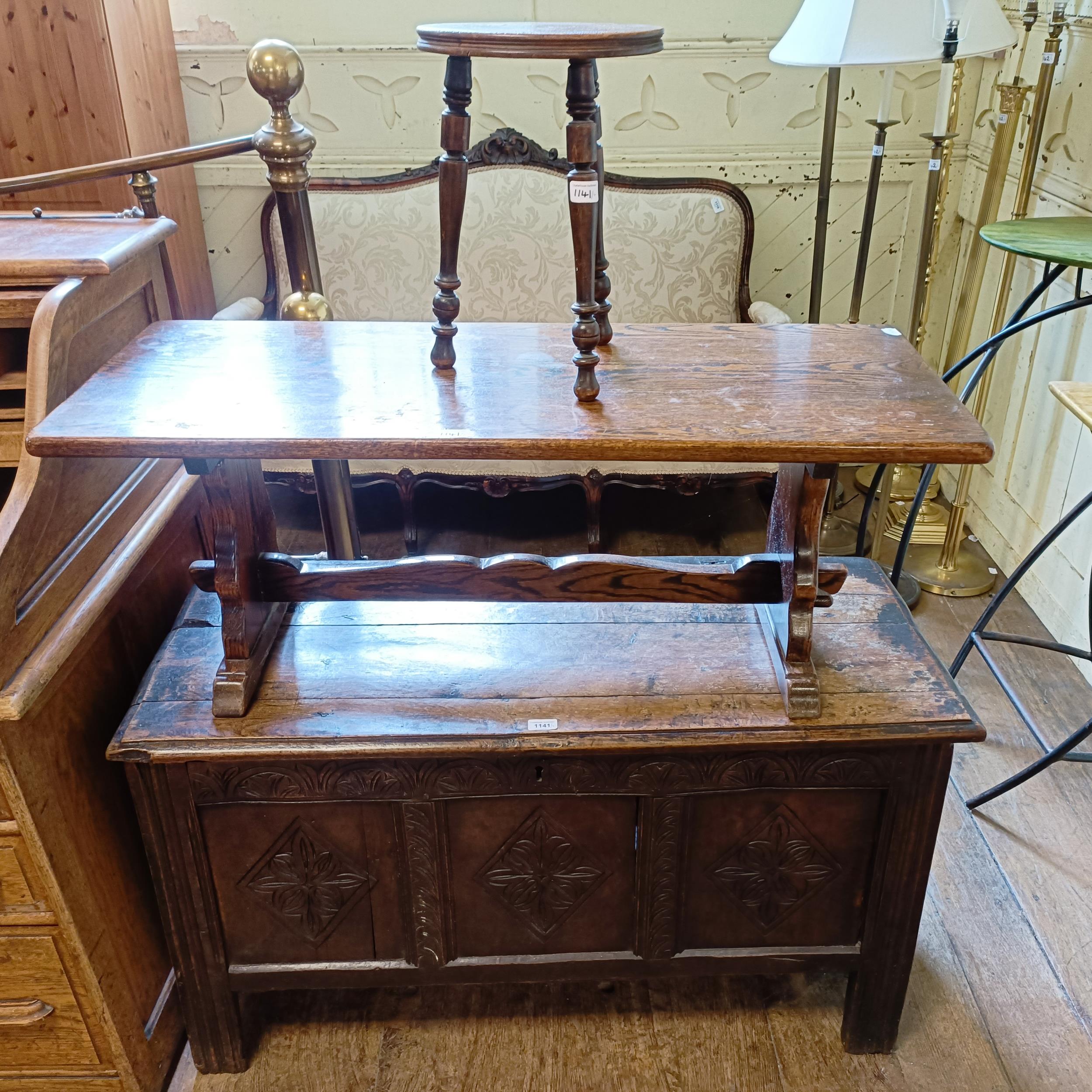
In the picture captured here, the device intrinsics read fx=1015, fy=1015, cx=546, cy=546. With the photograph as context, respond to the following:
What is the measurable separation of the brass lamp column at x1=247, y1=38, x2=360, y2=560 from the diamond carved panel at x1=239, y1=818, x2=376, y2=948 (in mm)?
845

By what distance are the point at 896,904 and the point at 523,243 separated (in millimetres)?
2241

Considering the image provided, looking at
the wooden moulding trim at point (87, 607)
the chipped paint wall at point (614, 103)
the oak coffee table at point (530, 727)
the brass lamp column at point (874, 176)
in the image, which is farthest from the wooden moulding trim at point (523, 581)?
the chipped paint wall at point (614, 103)

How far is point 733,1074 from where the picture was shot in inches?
68.7

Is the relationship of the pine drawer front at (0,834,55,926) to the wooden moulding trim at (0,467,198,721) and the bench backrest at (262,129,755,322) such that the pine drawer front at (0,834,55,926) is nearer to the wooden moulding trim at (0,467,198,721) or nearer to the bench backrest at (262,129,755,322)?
the wooden moulding trim at (0,467,198,721)

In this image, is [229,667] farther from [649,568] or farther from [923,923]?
[923,923]

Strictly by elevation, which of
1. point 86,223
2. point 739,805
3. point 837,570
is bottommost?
point 739,805

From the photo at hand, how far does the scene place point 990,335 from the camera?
314cm

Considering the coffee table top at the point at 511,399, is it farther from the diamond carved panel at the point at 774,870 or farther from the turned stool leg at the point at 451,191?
the diamond carved panel at the point at 774,870

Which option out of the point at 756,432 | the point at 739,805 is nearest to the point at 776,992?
the point at 739,805

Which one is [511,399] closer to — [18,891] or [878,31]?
[18,891]

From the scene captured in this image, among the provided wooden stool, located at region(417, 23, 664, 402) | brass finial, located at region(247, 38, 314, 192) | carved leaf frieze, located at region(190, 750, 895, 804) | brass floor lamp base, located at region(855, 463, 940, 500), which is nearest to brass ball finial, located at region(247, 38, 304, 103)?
brass finial, located at region(247, 38, 314, 192)

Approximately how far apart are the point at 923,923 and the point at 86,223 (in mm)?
2051

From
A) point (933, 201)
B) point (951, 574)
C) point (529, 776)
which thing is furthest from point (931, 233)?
point (529, 776)

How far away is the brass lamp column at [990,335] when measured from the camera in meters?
2.57
